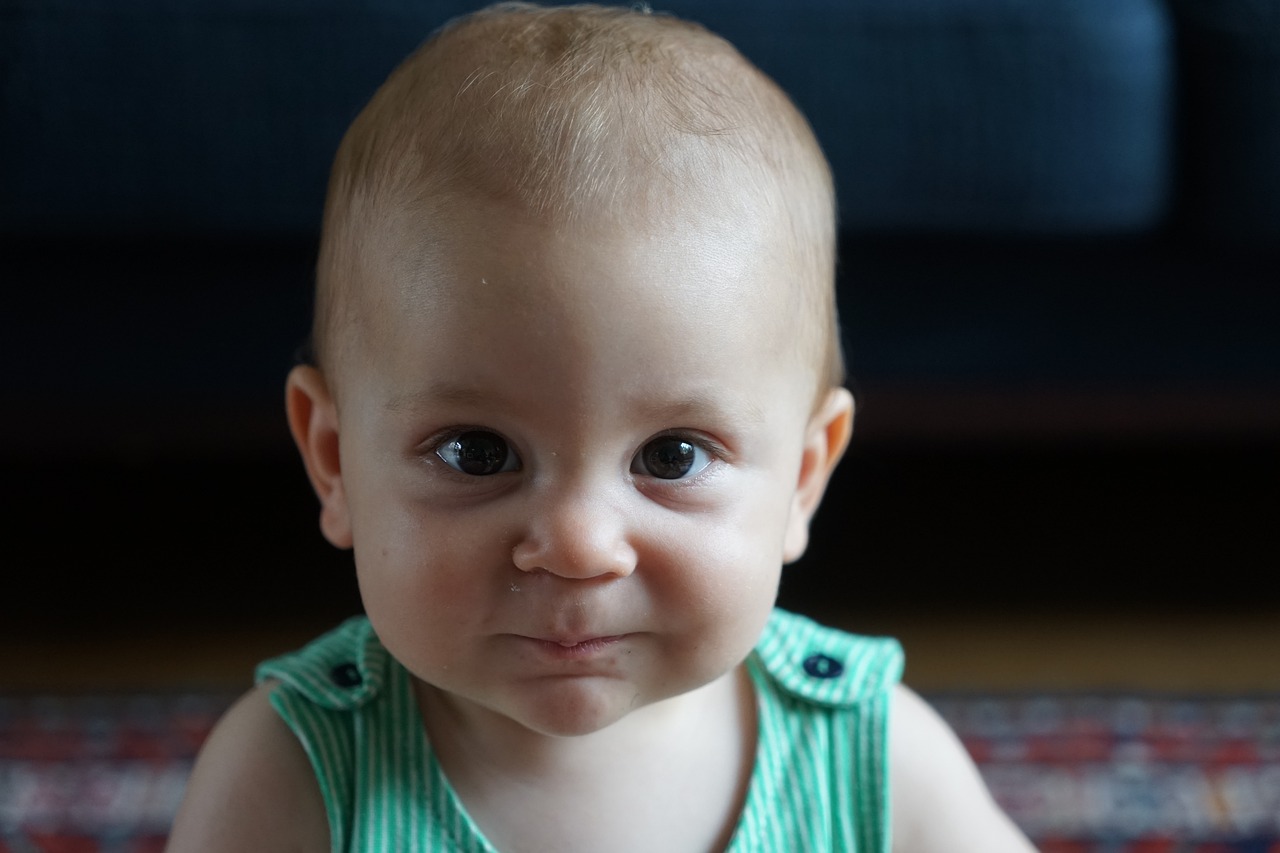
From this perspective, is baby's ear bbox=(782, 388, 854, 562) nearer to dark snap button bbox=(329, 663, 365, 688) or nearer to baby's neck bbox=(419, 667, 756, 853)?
baby's neck bbox=(419, 667, 756, 853)

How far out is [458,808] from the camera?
741mm

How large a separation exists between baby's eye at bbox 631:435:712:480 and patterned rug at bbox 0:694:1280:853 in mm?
544

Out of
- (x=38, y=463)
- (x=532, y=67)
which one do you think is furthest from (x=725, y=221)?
(x=38, y=463)

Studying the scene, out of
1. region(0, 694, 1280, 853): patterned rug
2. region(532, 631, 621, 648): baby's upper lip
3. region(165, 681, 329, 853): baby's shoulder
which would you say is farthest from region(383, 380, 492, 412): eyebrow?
region(0, 694, 1280, 853): patterned rug

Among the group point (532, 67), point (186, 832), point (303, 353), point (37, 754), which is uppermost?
point (303, 353)

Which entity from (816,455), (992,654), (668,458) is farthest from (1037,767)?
(668,458)

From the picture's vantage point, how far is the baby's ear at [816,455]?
0.74 metres

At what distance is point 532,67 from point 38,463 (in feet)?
3.78

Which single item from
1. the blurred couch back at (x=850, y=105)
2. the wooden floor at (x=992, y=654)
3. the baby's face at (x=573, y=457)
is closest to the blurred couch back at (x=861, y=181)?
the blurred couch back at (x=850, y=105)

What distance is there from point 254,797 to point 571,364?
292 millimetres

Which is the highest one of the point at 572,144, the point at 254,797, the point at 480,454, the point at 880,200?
the point at 880,200

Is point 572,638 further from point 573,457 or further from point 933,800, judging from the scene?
point 933,800

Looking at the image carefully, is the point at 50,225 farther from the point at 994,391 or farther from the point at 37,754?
the point at 994,391

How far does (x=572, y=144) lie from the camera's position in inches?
24.9
